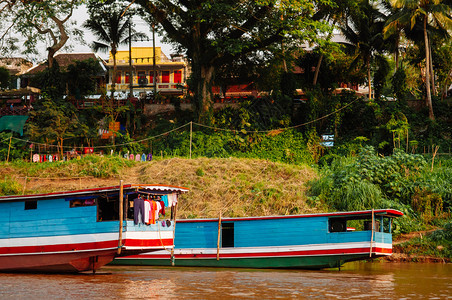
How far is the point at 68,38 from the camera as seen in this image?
35.3m

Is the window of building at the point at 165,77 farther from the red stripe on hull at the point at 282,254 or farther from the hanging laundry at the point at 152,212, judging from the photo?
the hanging laundry at the point at 152,212

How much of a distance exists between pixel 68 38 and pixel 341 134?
1785 cm

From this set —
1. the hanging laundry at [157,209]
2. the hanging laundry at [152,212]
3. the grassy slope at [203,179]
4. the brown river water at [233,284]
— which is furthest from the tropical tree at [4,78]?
the hanging laundry at [152,212]

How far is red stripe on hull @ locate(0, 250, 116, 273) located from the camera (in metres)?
15.2

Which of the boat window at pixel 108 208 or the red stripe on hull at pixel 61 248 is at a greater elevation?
the boat window at pixel 108 208

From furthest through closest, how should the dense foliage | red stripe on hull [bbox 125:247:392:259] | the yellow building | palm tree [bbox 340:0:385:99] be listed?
the yellow building < palm tree [bbox 340:0:385:99] < the dense foliage < red stripe on hull [bbox 125:247:392:259]

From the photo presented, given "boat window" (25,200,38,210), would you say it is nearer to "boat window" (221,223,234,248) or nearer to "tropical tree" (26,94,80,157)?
"boat window" (221,223,234,248)

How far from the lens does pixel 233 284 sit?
13.5 metres

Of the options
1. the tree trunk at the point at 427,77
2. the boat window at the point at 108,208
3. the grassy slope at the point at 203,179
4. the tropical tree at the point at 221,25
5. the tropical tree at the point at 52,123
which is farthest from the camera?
the tree trunk at the point at 427,77

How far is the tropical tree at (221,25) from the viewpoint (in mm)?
28969

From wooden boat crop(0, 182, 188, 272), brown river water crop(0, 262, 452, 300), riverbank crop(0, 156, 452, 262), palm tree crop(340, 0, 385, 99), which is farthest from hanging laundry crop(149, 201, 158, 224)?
palm tree crop(340, 0, 385, 99)

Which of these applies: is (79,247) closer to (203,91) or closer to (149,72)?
(203,91)

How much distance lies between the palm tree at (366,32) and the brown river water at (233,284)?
65.6 ft

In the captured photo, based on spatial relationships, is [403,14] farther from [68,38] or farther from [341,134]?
[68,38]
